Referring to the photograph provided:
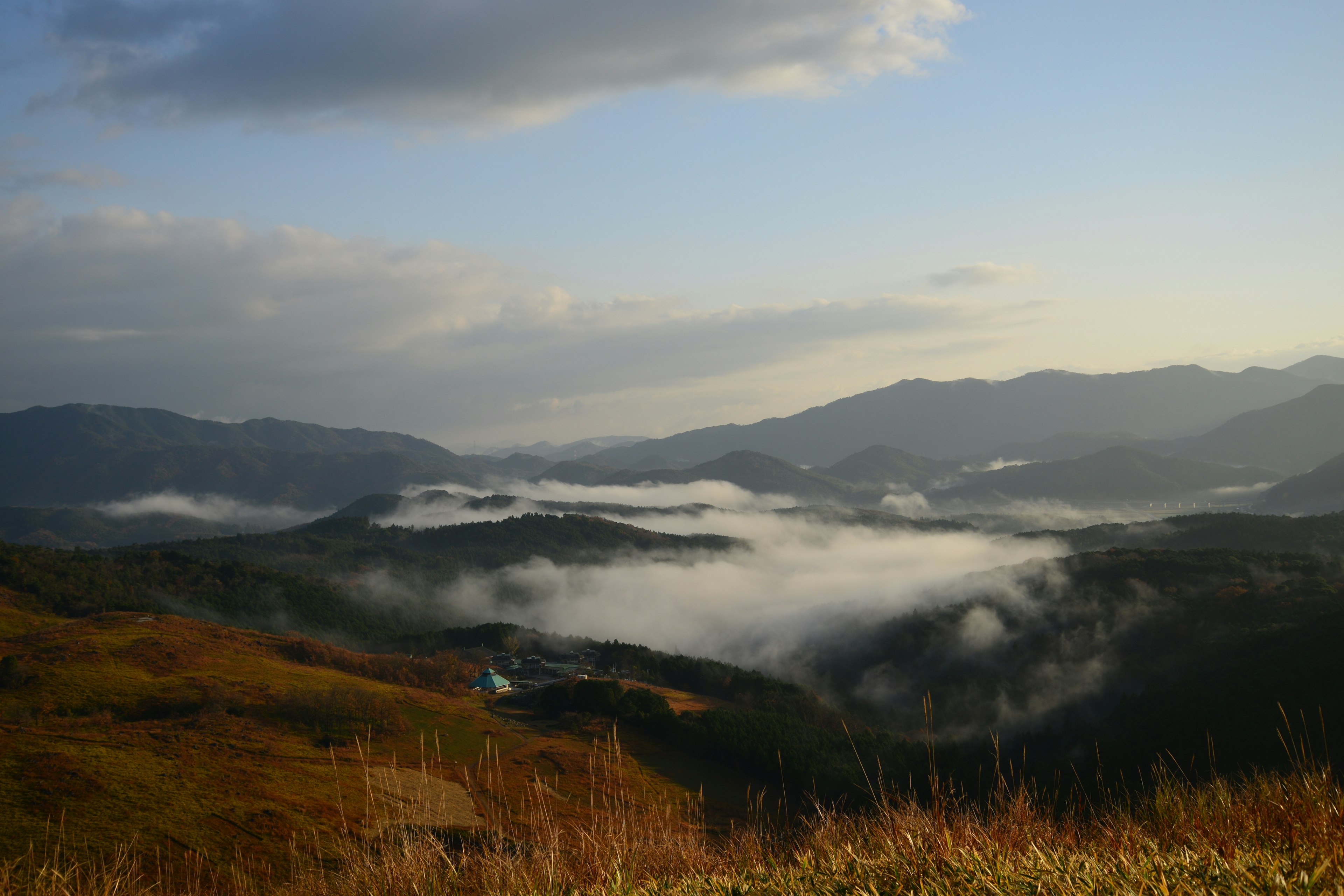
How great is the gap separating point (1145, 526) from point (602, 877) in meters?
224

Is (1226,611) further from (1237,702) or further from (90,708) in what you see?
(90,708)

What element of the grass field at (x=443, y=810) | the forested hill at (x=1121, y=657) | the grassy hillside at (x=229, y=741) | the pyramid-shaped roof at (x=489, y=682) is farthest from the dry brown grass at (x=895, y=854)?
the pyramid-shaped roof at (x=489, y=682)

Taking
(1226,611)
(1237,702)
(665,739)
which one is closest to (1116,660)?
(1226,611)

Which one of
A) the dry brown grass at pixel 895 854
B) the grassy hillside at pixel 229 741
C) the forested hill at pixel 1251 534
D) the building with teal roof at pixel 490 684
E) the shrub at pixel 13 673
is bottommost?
the building with teal roof at pixel 490 684

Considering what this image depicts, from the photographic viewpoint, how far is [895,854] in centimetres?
538

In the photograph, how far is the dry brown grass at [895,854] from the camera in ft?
14.8

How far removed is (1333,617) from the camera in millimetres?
59000

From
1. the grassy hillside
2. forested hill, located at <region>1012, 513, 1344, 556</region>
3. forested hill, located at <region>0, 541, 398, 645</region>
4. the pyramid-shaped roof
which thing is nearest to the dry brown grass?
the grassy hillside

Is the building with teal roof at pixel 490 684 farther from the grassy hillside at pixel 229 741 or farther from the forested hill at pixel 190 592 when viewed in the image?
the forested hill at pixel 190 592

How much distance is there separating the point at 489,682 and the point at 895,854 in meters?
97.0

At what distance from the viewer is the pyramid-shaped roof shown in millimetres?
93438

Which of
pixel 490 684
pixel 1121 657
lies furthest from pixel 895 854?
pixel 1121 657

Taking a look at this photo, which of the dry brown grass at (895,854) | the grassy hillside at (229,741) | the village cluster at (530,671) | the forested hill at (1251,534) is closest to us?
the dry brown grass at (895,854)

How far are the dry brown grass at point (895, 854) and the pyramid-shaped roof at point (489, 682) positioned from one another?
295 feet
